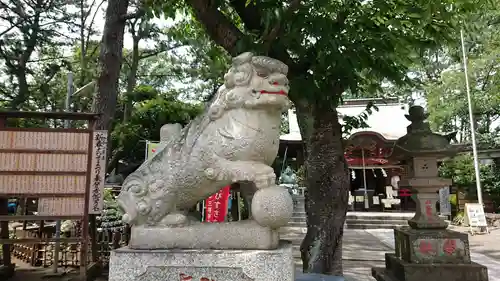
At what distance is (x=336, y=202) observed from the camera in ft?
13.6

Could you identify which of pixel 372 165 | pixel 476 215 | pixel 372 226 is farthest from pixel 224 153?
pixel 372 165

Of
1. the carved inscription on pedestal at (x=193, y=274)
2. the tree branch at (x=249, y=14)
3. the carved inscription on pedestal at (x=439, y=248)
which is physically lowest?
the carved inscription on pedestal at (x=439, y=248)

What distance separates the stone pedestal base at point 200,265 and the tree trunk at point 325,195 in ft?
6.28

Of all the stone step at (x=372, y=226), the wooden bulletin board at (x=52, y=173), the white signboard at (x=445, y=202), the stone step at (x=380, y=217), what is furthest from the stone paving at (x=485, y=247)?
the wooden bulletin board at (x=52, y=173)

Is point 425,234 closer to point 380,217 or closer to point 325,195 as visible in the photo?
point 325,195

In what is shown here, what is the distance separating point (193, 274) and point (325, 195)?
2.27 m

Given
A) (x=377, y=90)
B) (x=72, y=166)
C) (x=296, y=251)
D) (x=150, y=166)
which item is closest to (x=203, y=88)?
(x=296, y=251)

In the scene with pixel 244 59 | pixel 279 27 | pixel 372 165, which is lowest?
pixel 244 59

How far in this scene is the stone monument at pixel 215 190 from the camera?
2270 millimetres

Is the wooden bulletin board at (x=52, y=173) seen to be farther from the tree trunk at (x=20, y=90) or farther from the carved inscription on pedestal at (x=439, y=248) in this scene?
the tree trunk at (x=20, y=90)

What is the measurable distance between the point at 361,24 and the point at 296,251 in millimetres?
7343

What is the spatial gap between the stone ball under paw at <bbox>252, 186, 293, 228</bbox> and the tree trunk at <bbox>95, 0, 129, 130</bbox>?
6151mm

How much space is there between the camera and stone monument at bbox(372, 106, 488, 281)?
17.2 ft

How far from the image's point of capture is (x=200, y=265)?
2271 millimetres
